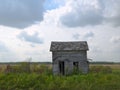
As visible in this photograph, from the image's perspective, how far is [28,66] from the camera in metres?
42.3

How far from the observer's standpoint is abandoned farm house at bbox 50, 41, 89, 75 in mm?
36531

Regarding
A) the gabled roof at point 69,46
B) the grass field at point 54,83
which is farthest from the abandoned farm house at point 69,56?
the grass field at point 54,83

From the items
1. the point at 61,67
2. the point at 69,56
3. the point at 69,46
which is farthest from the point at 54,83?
the point at 61,67

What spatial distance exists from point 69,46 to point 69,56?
109cm

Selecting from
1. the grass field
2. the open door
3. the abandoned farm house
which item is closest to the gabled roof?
the abandoned farm house

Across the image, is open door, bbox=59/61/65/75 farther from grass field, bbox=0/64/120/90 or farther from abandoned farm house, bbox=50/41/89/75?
grass field, bbox=0/64/120/90

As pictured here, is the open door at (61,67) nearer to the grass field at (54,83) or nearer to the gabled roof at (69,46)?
the gabled roof at (69,46)

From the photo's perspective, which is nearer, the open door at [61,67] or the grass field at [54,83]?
the grass field at [54,83]

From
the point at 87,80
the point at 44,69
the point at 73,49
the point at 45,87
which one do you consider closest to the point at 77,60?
the point at 73,49

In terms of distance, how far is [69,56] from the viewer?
36844 millimetres

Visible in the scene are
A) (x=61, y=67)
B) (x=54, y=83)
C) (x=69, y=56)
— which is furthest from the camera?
(x=61, y=67)

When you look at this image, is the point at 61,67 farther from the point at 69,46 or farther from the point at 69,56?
the point at 69,46

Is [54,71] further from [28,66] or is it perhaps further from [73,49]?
[28,66]

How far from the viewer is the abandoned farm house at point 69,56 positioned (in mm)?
36531
